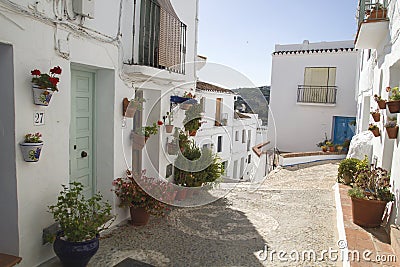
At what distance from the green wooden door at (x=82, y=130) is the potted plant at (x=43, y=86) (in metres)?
1.01

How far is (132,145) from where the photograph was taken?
5930mm

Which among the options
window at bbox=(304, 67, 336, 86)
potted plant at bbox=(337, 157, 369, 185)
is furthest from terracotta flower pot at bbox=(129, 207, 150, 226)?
window at bbox=(304, 67, 336, 86)

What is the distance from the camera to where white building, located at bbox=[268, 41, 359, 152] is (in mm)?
15258

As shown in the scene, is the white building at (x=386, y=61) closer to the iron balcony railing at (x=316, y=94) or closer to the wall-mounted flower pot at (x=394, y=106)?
the wall-mounted flower pot at (x=394, y=106)

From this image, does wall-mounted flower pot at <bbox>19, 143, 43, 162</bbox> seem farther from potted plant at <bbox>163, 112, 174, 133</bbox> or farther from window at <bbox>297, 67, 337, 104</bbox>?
window at <bbox>297, 67, 337, 104</bbox>

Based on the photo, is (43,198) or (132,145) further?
(132,145)

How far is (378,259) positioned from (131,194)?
3.82 metres

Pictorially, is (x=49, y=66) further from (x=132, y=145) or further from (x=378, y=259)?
(x=378, y=259)

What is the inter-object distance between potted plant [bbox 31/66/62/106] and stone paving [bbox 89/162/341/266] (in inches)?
91.4

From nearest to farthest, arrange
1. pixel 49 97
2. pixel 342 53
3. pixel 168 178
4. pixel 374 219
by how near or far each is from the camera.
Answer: pixel 49 97, pixel 374 219, pixel 168 178, pixel 342 53

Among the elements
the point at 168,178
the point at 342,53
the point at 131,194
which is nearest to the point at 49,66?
the point at 131,194

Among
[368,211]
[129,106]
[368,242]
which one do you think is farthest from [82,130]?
[368,211]

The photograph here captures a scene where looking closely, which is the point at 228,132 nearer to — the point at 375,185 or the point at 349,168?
the point at 349,168

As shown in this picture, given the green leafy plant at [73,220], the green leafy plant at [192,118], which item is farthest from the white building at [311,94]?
the green leafy plant at [73,220]
